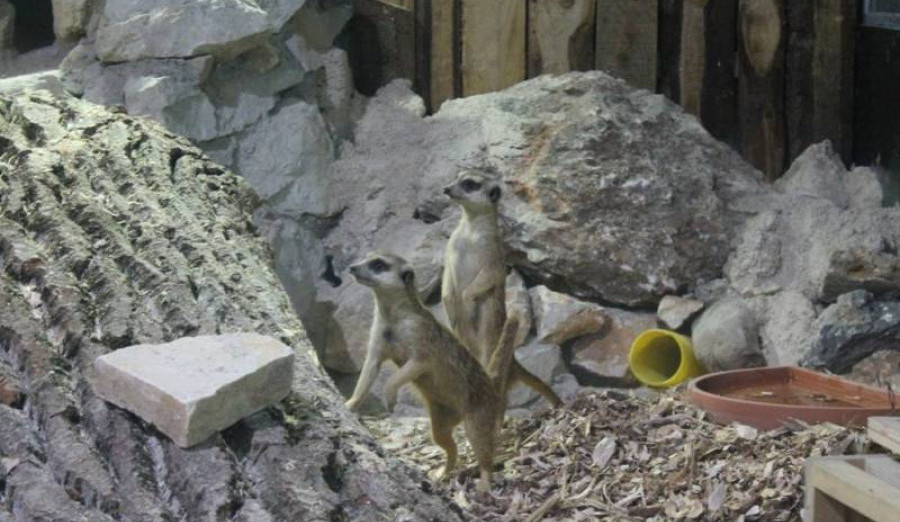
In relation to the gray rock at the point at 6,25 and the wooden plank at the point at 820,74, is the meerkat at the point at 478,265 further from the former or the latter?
the gray rock at the point at 6,25

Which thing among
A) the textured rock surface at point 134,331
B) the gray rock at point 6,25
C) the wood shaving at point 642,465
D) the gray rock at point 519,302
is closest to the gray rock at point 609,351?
the gray rock at point 519,302

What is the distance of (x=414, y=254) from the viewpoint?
20.6 ft

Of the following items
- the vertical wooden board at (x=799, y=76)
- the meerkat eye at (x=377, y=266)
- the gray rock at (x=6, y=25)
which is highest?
the gray rock at (x=6, y=25)

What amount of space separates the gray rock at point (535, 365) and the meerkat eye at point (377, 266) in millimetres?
1167

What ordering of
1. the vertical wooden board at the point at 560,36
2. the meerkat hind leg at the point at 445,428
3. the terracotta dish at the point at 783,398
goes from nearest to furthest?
the terracotta dish at the point at 783,398 < the meerkat hind leg at the point at 445,428 < the vertical wooden board at the point at 560,36

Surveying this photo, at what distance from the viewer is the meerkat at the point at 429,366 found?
500 cm

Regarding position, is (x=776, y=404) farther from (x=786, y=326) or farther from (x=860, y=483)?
(x=860, y=483)

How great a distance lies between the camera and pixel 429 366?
16.4 feet

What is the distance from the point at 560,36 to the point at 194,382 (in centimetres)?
453

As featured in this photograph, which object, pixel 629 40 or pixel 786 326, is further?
pixel 629 40

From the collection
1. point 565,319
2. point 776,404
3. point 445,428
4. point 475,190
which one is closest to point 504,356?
point 445,428

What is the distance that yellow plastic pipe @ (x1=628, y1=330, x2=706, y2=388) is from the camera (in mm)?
5906

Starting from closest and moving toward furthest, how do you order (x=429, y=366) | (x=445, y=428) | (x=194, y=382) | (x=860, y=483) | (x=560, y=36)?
(x=194, y=382) → (x=860, y=483) → (x=429, y=366) → (x=445, y=428) → (x=560, y=36)

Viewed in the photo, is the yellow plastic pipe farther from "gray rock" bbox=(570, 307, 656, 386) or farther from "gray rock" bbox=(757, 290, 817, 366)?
"gray rock" bbox=(757, 290, 817, 366)
